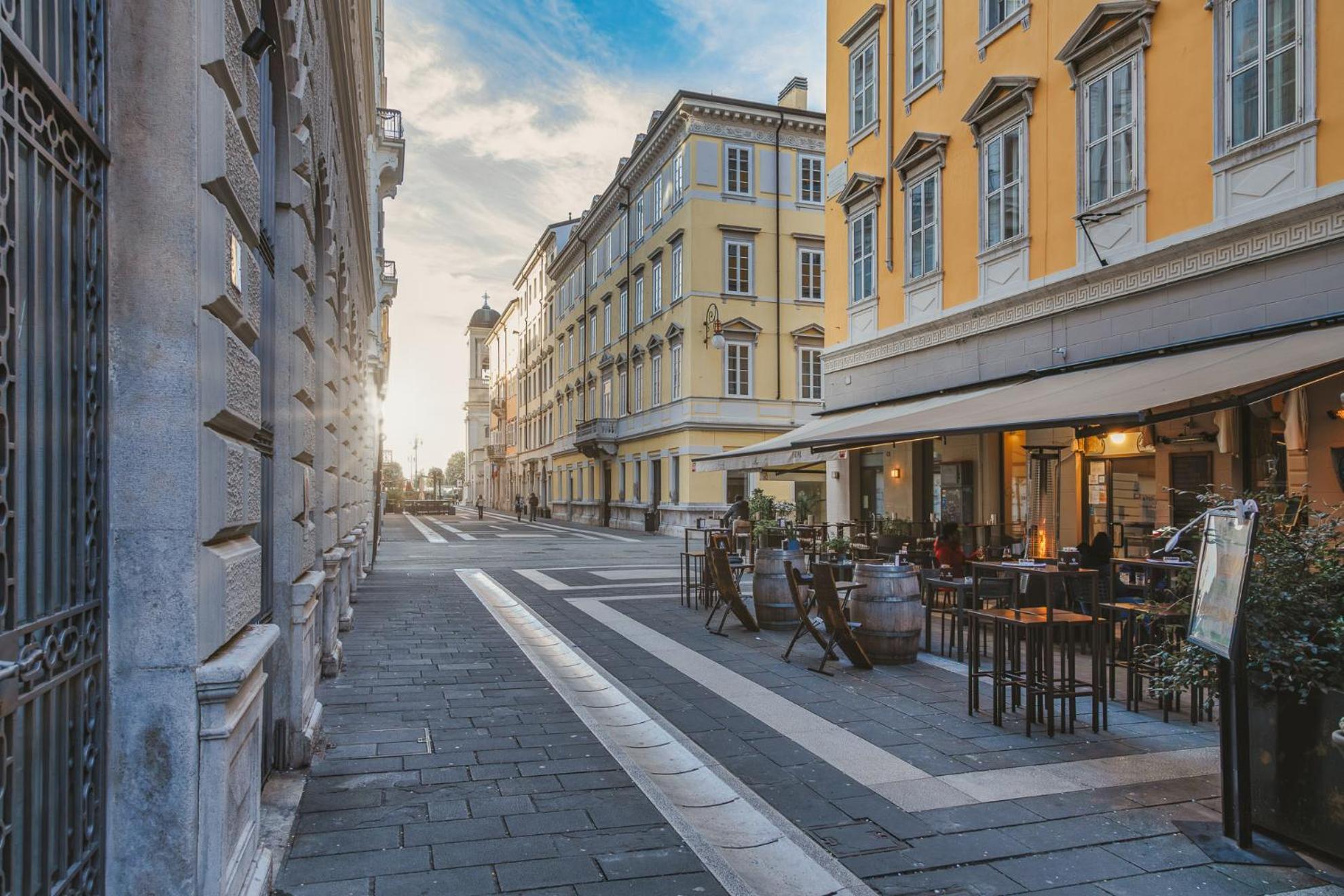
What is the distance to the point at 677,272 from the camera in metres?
33.2

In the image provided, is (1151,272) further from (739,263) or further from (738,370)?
(739,263)

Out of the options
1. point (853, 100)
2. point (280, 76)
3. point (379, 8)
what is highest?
point (379, 8)

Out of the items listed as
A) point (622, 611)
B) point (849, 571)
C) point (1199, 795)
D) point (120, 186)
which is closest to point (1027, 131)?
point (849, 571)

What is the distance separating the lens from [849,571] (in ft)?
37.4

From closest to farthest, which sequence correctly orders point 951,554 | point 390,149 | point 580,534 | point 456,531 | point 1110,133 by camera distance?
point 951,554
point 1110,133
point 390,149
point 580,534
point 456,531

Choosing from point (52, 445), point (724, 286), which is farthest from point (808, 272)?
point (52, 445)

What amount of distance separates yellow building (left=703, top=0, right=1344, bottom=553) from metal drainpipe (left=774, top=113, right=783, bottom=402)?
44.5 ft

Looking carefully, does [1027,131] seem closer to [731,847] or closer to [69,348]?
[731,847]

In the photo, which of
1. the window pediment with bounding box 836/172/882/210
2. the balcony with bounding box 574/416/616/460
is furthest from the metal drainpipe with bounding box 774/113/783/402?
the window pediment with bounding box 836/172/882/210

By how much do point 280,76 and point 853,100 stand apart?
50.4 ft

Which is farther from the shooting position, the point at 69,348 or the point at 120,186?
the point at 120,186

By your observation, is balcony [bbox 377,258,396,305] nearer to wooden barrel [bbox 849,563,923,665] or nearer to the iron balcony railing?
the iron balcony railing

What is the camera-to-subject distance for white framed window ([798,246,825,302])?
3300cm

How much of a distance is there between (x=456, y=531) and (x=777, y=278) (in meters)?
15.1
